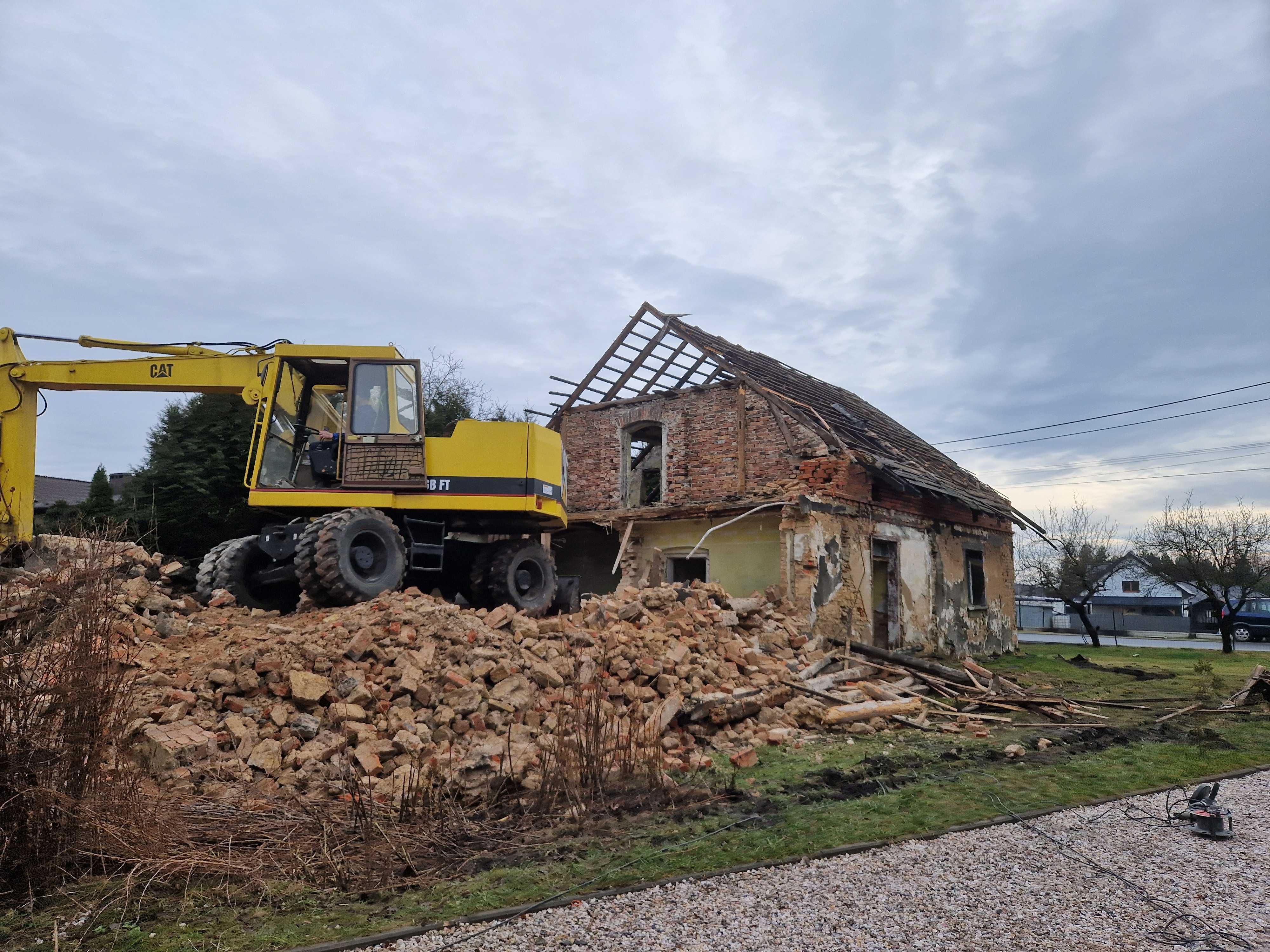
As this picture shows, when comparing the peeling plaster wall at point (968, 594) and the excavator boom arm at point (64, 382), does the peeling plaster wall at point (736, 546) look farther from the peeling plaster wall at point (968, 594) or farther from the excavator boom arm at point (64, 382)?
the excavator boom arm at point (64, 382)

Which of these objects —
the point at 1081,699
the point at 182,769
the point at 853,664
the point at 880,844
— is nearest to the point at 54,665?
the point at 182,769

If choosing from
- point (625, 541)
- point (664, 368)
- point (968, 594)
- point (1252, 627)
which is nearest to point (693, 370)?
point (664, 368)

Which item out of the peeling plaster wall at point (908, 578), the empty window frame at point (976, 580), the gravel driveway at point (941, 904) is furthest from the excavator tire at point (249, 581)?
the empty window frame at point (976, 580)

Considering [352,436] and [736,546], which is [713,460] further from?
[352,436]

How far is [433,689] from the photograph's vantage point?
304 inches

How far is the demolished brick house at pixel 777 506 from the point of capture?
15469 millimetres

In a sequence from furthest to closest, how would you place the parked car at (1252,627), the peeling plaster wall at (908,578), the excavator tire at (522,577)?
the parked car at (1252,627)
the peeling plaster wall at (908,578)
the excavator tire at (522,577)

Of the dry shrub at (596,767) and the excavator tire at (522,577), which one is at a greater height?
the excavator tire at (522,577)

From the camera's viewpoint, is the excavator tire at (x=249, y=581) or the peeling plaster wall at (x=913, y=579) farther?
the peeling plaster wall at (x=913, y=579)

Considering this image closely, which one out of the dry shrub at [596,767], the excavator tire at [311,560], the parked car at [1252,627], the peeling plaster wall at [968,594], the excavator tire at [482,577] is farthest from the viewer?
the parked car at [1252,627]

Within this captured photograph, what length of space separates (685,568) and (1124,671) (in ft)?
32.5

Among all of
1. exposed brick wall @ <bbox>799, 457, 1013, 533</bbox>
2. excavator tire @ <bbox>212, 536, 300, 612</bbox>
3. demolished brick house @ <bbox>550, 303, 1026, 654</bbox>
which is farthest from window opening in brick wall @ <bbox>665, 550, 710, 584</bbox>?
excavator tire @ <bbox>212, 536, 300, 612</bbox>

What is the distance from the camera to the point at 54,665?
4.32 m

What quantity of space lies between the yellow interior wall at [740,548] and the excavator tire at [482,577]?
207 inches
